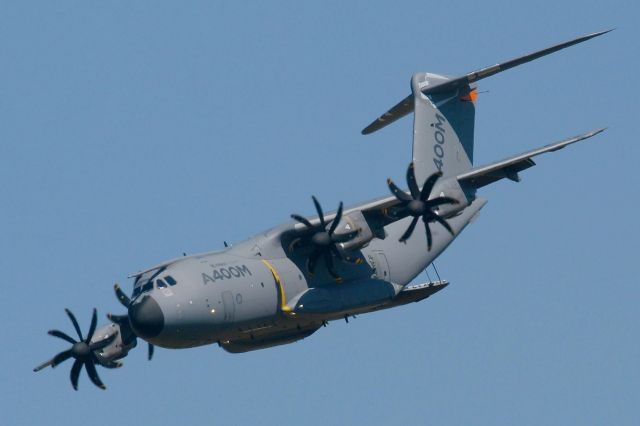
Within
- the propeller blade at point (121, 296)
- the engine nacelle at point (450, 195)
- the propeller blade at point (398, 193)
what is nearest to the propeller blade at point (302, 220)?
the propeller blade at point (398, 193)

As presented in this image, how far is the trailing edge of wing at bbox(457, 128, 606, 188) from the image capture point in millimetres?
37250

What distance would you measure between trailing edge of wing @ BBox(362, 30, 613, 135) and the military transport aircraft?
4cm

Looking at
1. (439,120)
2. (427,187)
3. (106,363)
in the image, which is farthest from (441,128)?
(106,363)

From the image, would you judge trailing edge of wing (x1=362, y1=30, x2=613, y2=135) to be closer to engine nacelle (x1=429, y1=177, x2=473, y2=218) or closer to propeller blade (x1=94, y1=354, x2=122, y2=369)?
engine nacelle (x1=429, y1=177, x2=473, y2=218)

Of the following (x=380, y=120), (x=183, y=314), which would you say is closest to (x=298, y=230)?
(x=183, y=314)

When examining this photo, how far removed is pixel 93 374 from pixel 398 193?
34.3 feet

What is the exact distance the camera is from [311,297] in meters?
37.0

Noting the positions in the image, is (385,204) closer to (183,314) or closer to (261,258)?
(261,258)

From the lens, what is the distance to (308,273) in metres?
37.6

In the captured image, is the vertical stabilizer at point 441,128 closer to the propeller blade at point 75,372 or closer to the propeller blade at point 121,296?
the propeller blade at point 121,296

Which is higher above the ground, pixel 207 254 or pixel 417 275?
pixel 207 254

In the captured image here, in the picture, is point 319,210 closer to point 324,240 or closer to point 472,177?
point 324,240

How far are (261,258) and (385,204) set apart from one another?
11.9 feet

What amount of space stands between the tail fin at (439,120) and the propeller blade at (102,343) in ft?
33.0
